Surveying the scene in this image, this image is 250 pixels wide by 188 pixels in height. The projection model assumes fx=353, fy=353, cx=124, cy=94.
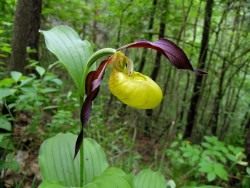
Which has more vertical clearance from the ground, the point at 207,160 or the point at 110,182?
the point at 110,182

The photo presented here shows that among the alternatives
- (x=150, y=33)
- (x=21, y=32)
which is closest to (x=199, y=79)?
(x=150, y=33)

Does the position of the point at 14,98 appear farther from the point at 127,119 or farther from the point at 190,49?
the point at 190,49

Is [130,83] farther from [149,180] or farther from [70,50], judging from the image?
[149,180]

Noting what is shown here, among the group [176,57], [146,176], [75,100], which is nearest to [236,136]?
[75,100]

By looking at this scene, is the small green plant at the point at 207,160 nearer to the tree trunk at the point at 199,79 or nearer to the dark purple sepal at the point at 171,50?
the dark purple sepal at the point at 171,50

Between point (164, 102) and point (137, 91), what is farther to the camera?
point (164, 102)
